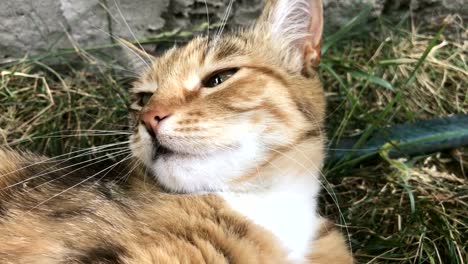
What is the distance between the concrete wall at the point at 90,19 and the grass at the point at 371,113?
0.19ft

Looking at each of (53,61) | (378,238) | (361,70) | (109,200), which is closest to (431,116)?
(361,70)

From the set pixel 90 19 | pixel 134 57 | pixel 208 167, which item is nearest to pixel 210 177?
pixel 208 167

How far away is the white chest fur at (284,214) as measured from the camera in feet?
4.35

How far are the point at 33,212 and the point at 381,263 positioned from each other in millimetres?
991

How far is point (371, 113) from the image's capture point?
204 cm

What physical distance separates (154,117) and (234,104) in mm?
188

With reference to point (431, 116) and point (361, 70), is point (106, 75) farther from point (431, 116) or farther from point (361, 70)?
point (431, 116)

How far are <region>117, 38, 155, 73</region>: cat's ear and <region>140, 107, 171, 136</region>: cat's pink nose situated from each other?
0.43 metres

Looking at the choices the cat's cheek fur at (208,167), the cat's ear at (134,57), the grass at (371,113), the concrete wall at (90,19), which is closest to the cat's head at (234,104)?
the cat's cheek fur at (208,167)

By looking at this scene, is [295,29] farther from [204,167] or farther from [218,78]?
[204,167]

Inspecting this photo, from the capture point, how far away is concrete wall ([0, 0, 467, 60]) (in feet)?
6.82

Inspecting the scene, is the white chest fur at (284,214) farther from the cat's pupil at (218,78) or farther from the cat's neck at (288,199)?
the cat's pupil at (218,78)

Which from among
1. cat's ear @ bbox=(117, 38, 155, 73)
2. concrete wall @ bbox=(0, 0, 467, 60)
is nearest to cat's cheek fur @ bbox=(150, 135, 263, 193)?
cat's ear @ bbox=(117, 38, 155, 73)

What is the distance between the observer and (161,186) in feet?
4.52
